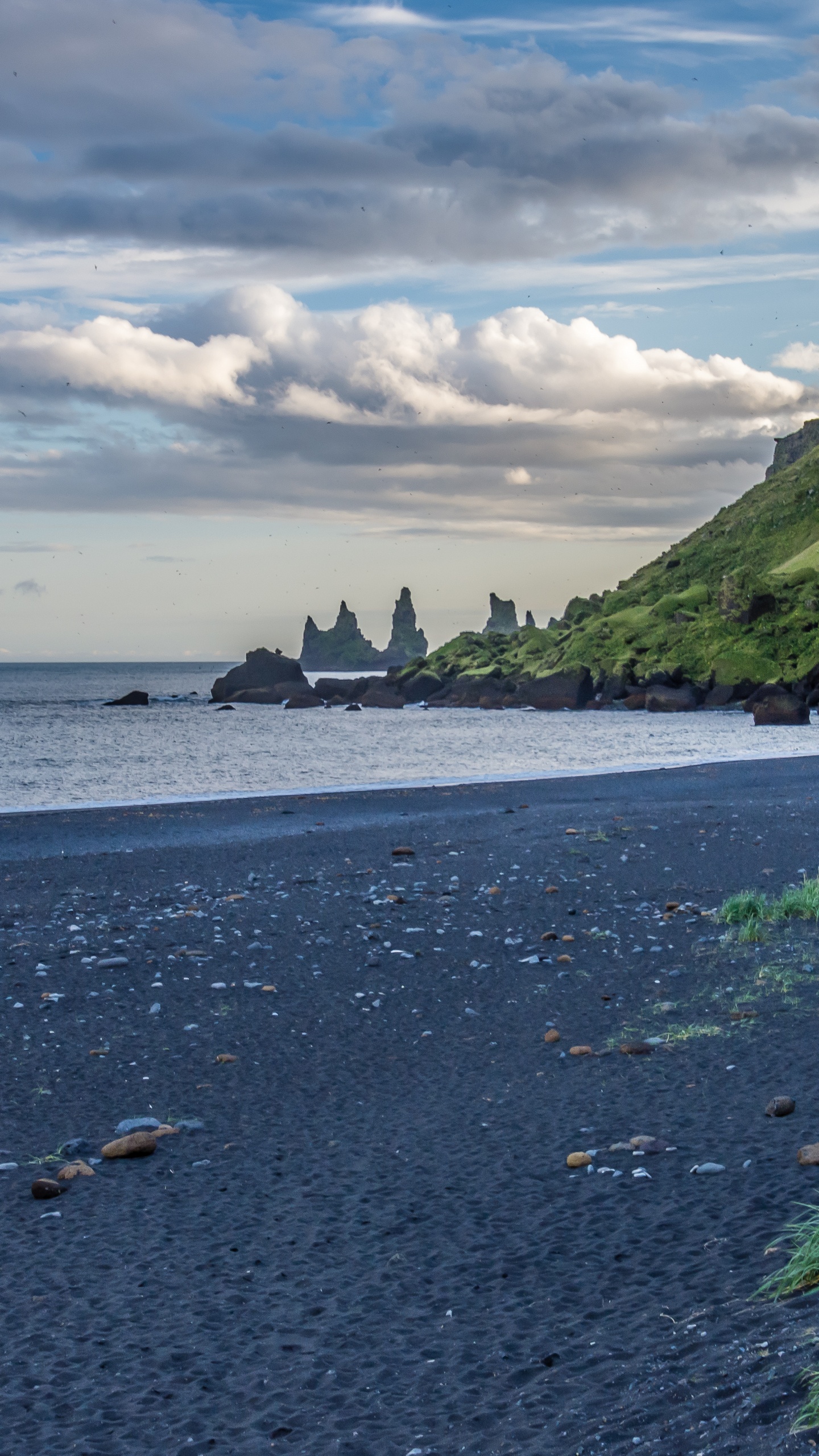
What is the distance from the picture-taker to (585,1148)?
197 inches

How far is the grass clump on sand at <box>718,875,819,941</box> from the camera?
9508 mm

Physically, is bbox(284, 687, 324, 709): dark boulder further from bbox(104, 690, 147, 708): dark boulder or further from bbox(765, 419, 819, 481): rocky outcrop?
bbox(765, 419, 819, 481): rocky outcrop

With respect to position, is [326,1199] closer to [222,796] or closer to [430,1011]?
[430,1011]

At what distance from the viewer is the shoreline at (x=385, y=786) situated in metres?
22.8

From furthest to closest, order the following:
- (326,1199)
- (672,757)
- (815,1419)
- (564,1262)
A: (672,757)
(326,1199)
(564,1262)
(815,1419)

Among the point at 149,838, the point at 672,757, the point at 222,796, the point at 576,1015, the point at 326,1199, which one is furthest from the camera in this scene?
the point at 672,757

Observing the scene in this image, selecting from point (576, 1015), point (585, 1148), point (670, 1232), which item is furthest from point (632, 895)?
point (670, 1232)

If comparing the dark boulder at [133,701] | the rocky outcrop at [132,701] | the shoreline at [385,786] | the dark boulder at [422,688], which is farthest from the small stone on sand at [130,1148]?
the dark boulder at [422,688]

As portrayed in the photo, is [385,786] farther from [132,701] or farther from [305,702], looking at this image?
[132,701]

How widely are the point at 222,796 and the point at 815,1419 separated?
22.4 metres

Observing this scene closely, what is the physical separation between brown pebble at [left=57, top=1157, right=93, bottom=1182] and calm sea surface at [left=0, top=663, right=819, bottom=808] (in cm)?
1958

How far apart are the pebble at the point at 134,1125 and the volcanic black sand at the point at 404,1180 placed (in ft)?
0.24

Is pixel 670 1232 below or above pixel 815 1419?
below

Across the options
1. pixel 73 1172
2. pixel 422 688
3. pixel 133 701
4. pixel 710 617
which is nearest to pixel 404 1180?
pixel 73 1172
